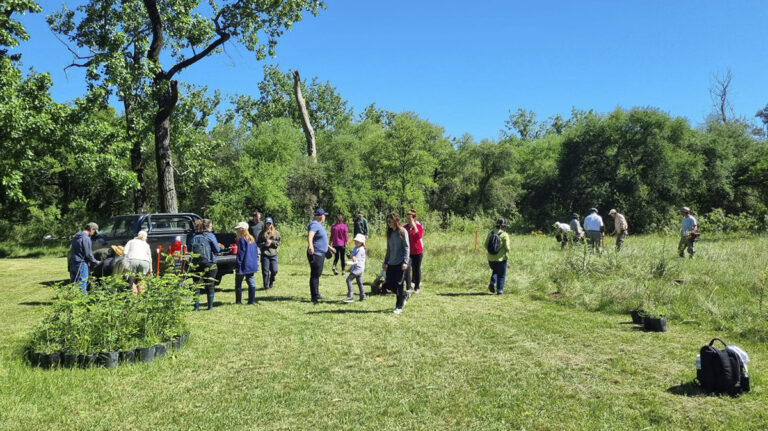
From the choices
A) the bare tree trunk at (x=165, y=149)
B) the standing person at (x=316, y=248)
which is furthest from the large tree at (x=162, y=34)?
the standing person at (x=316, y=248)

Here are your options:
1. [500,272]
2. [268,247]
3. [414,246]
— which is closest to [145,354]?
[268,247]

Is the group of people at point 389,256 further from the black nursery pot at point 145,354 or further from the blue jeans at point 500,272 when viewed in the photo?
the black nursery pot at point 145,354

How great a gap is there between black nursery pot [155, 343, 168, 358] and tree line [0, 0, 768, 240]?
11.0 metres

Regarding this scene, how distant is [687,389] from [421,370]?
8.66 ft

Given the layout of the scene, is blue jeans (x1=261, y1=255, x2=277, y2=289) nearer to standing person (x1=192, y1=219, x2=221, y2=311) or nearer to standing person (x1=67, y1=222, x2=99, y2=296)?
standing person (x1=192, y1=219, x2=221, y2=311)

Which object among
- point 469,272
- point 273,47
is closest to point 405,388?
point 469,272

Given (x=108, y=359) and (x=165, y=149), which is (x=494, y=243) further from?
(x=165, y=149)

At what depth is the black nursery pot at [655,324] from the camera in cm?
656

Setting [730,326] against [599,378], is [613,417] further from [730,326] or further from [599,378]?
[730,326]

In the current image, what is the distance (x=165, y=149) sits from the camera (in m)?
15.6

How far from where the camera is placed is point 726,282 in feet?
28.6

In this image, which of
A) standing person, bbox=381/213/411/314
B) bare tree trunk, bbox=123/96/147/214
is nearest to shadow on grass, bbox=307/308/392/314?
standing person, bbox=381/213/411/314

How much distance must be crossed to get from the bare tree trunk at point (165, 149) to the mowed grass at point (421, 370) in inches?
258

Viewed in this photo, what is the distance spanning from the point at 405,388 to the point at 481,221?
2820 centimetres
